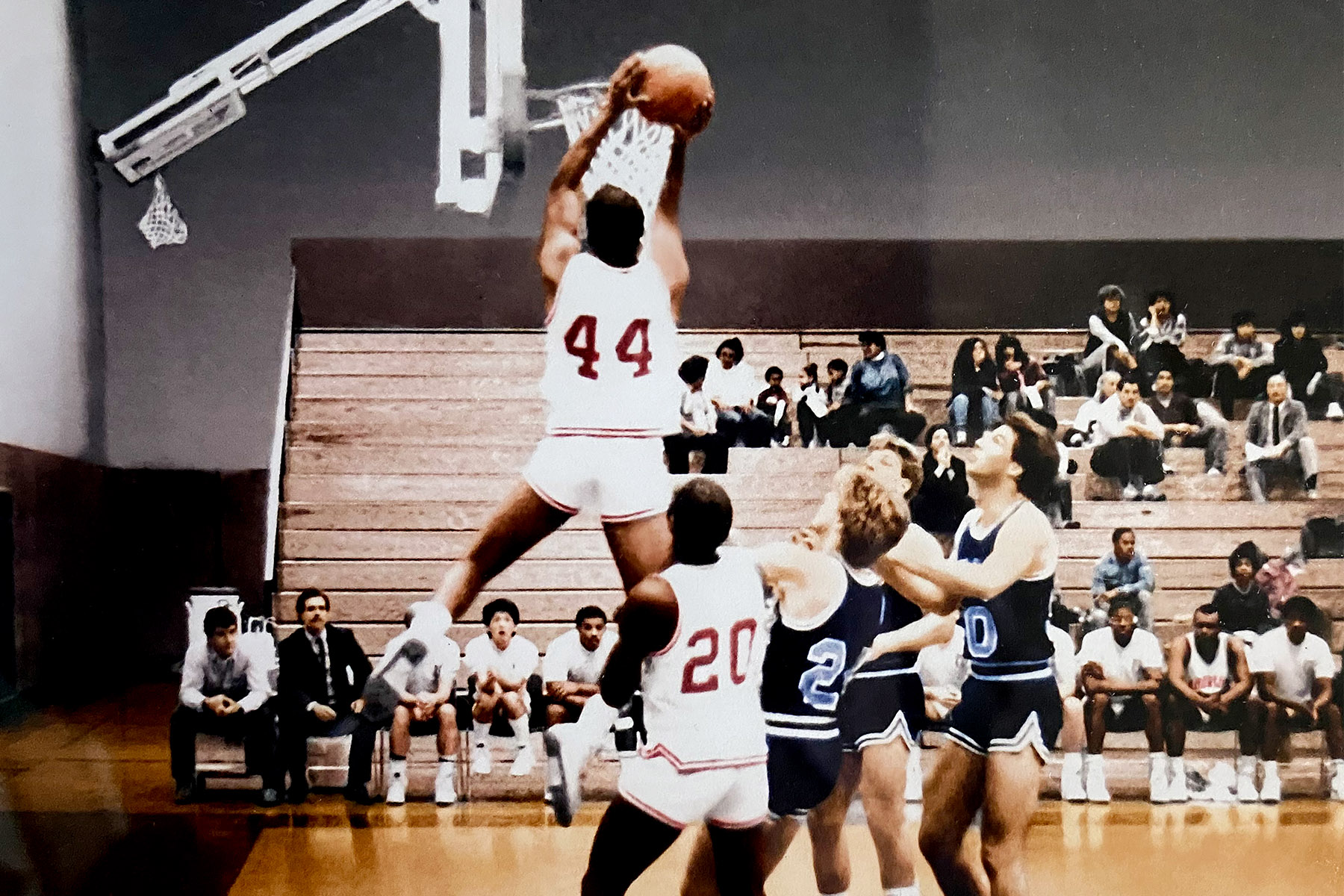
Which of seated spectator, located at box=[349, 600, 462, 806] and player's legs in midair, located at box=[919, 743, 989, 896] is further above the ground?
seated spectator, located at box=[349, 600, 462, 806]

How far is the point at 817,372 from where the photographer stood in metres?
3.40

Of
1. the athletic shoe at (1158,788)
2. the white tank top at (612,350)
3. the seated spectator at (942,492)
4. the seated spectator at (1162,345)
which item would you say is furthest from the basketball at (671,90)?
the athletic shoe at (1158,788)

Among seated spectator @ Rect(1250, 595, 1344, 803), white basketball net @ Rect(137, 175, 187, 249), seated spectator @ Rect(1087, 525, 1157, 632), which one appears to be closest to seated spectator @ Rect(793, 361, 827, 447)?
seated spectator @ Rect(1087, 525, 1157, 632)

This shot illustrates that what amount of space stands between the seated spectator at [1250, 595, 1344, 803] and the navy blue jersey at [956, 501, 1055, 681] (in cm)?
86

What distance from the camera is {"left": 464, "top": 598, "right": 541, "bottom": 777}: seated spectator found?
3100 millimetres

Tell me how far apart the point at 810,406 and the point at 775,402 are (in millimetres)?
105

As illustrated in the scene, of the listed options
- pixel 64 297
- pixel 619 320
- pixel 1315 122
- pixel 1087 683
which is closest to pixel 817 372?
pixel 619 320

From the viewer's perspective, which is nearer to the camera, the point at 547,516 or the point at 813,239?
the point at 547,516

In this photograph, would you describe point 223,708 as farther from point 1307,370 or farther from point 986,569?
point 1307,370

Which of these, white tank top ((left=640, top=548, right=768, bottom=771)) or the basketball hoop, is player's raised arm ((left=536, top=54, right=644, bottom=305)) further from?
white tank top ((left=640, top=548, right=768, bottom=771))

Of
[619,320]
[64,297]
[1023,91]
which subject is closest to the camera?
[619,320]

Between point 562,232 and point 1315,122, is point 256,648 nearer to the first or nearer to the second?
point 562,232

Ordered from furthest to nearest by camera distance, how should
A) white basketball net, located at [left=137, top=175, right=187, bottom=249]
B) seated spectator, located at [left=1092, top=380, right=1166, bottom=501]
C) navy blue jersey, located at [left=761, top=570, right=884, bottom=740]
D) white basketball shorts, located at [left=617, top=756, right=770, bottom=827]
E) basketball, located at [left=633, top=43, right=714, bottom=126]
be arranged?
seated spectator, located at [left=1092, top=380, right=1166, bottom=501], white basketball net, located at [left=137, top=175, right=187, bottom=249], basketball, located at [left=633, top=43, right=714, bottom=126], navy blue jersey, located at [left=761, top=570, right=884, bottom=740], white basketball shorts, located at [left=617, top=756, right=770, bottom=827]

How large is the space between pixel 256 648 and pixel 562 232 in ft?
4.72
